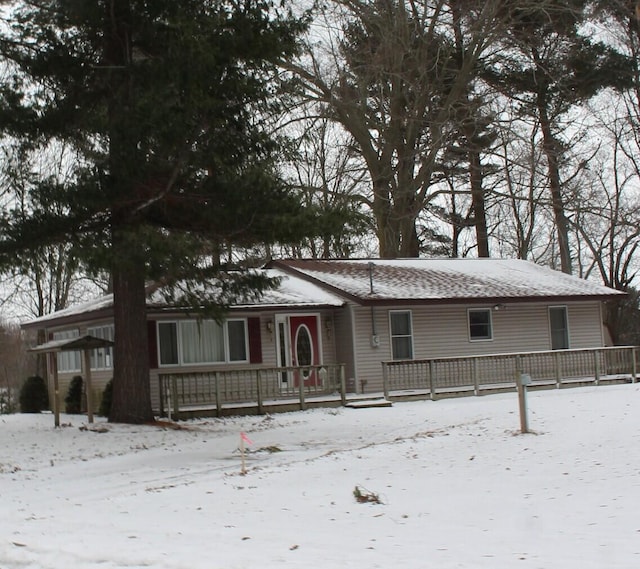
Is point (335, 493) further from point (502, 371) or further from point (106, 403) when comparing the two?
point (502, 371)

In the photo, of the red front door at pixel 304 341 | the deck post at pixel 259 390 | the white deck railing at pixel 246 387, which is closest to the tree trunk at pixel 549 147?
the red front door at pixel 304 341

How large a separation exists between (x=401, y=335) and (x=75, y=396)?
30.7ft

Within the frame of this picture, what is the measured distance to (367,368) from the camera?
2539 cm

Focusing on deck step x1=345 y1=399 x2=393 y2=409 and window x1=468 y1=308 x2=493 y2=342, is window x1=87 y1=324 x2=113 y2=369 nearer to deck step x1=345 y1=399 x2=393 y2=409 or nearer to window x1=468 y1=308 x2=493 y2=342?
deck step x1=345 y1=399 x2=393 y2=409

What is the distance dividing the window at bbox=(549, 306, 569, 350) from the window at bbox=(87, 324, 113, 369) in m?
13.6

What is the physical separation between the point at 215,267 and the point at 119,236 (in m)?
2.74

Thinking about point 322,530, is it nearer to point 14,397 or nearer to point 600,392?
point 600,392

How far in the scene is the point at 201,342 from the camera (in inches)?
938

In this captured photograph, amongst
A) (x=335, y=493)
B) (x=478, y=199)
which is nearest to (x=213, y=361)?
(x=335, y=493)

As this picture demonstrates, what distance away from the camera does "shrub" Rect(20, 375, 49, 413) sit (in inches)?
1056

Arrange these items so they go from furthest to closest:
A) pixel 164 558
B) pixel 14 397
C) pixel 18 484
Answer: pixel 14 397 → pixel 18 484 → pixel 164 558

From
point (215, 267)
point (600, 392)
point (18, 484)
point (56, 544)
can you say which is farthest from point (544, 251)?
point (56, 544)

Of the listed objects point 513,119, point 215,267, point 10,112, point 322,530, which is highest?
point 513,119

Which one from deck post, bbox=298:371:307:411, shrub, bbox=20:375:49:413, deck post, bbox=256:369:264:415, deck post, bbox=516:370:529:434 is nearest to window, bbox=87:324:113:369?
shrub, bbox=20:375:49:413
